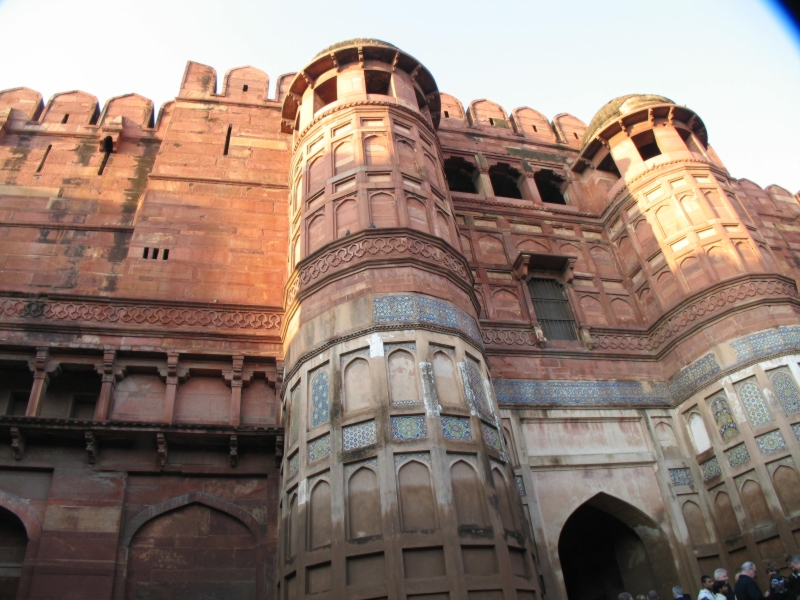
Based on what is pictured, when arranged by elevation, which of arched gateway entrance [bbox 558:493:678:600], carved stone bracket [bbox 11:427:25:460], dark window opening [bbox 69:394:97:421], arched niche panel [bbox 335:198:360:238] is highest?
arched niche panel [bbox 335:198:360:238]

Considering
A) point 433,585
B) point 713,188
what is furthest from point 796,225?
point 433,585

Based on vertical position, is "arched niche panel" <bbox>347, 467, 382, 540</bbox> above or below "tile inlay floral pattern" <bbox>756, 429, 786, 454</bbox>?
below

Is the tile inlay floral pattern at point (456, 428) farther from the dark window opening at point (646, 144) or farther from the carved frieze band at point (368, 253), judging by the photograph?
the dark window opening at point (646, 144)

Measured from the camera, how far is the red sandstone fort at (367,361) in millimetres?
8328

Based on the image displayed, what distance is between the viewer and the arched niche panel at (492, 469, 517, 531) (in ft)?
26.4

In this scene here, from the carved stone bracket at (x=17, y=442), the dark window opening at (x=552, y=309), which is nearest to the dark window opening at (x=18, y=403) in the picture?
the carved stone bracket at (x=17, y=442)

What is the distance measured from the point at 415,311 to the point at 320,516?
3.14m

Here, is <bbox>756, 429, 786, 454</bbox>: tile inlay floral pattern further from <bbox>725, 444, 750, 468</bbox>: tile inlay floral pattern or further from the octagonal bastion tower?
the octagonal bastion tower

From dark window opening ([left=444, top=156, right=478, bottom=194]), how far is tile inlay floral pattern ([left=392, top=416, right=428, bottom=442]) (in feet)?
32.1

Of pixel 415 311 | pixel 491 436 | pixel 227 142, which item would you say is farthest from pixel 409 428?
pixel 227 142

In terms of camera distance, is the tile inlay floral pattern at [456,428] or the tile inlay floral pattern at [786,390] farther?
the tile inlay floral pattern at [786,390]

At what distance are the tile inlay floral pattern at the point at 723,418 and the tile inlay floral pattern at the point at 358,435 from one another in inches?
254

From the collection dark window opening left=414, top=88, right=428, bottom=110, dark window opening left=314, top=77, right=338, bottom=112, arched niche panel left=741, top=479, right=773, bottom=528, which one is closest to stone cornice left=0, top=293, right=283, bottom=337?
dark window opening left=314, top=77, right=338, bottom=112

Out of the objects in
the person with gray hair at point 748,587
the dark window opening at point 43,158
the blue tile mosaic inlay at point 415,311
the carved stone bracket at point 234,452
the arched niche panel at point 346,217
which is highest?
the dark window opening at point 43,158
